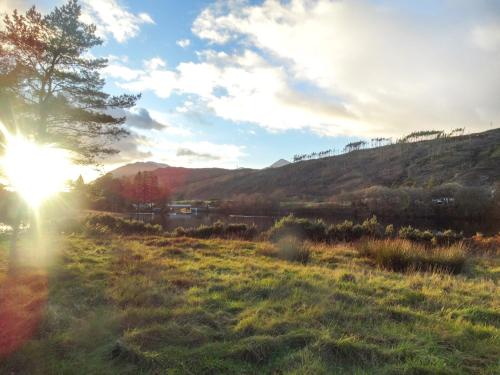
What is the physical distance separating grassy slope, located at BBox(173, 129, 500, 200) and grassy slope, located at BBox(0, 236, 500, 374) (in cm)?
10253

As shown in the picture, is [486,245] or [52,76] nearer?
[52,76]

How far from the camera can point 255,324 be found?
524cm

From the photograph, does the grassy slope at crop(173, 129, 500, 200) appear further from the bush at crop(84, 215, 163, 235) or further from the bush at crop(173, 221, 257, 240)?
the bush at crop(84, 215, 163, 235)

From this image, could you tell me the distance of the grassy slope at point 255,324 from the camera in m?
4.20

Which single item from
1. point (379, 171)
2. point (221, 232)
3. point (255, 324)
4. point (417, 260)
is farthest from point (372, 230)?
point (379, 171)

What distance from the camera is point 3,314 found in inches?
224

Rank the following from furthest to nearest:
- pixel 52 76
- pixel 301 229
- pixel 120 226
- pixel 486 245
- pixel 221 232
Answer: pixel 120 226 → pixel 221 232 → pixel 301 229 → pixel 486 245 → pixel 52 76

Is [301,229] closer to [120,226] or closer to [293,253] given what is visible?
[293,253]

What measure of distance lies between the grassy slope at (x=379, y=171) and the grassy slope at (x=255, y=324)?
10253 cm

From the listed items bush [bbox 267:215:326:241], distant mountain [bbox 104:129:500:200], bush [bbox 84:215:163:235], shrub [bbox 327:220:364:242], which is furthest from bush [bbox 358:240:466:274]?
distant mountain [bbox 104:129:500:200]

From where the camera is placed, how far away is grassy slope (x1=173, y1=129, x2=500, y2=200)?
111m

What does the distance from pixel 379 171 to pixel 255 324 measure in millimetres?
139017

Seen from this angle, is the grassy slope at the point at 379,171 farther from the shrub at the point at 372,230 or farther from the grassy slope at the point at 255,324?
the grassy slope at the point at 255,324

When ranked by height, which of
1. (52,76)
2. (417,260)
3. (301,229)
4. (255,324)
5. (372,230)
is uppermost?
(52,76)
